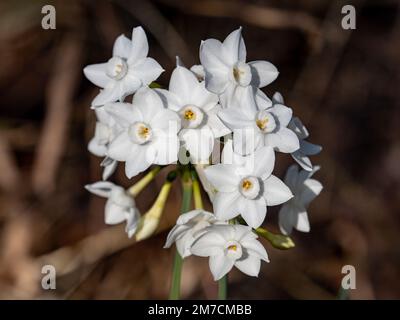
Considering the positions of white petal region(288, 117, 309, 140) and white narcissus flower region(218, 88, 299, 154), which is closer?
white narcissus flower region(218, 88, 299, 154)

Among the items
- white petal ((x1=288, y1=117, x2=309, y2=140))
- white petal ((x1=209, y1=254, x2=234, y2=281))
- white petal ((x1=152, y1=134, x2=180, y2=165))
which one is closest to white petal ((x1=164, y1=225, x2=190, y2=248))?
white petal ((x1=209, y1=254, x2=234, y2=281))

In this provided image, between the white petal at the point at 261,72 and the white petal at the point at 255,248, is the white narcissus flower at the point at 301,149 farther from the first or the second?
the white petal at the point at 255,248

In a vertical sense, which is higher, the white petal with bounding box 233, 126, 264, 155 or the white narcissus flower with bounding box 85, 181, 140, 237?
the white petal with bounding box 233, 126, 264, 155

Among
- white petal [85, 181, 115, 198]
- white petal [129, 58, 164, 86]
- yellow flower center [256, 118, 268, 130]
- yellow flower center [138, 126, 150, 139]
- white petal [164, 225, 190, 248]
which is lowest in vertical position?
white petal [164, 225, 190, 248]

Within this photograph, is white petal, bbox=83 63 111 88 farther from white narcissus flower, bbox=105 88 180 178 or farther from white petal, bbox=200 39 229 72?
white petal, bbox=200 39 229 72

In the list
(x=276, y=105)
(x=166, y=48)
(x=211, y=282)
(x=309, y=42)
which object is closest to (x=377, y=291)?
(x=211, y=282)
